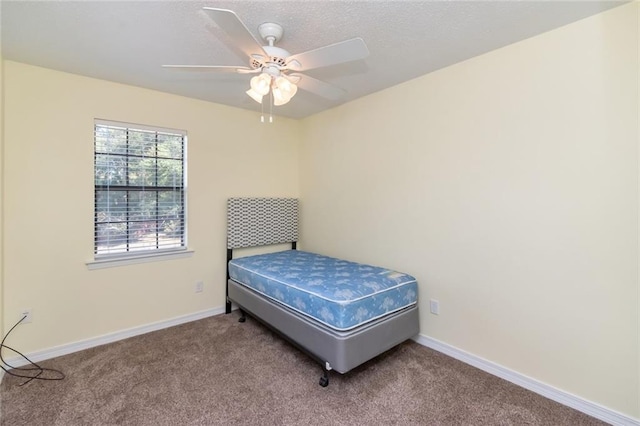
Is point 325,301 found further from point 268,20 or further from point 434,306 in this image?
point 268,20

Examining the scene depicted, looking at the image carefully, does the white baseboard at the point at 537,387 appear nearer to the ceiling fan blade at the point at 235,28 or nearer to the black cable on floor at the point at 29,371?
the ceiling fan blade at the point at 235,28

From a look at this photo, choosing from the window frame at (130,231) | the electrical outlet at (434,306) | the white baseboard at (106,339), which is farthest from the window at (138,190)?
the electrical outlet at (434,306)

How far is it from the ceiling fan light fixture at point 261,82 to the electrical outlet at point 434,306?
7.15ft

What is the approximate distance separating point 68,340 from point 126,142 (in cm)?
184

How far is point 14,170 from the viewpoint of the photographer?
2318 millimetres

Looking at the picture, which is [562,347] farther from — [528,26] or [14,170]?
[14,170]

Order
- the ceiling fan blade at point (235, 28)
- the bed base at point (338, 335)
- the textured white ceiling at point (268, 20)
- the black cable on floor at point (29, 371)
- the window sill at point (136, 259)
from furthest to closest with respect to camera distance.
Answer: the window sill at point (136, 259) → the black cable on floor at point (29, 371) → the bed base at point (338, 335) → the textured white ceiling at point (268, 20) → the ceiling fan blade at point (235, 28)

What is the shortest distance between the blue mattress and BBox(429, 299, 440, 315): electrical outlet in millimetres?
168

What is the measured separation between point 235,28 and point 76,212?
Answer: 2.27 metres

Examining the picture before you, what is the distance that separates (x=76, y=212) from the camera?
8.43 ft

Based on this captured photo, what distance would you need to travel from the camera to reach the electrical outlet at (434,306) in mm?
2550

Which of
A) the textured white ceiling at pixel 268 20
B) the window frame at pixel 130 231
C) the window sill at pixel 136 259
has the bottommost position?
the window sill at pixel 136 259

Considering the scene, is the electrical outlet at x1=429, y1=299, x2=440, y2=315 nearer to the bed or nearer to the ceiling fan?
the bed

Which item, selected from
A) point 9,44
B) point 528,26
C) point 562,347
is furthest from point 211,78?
point 562,347
